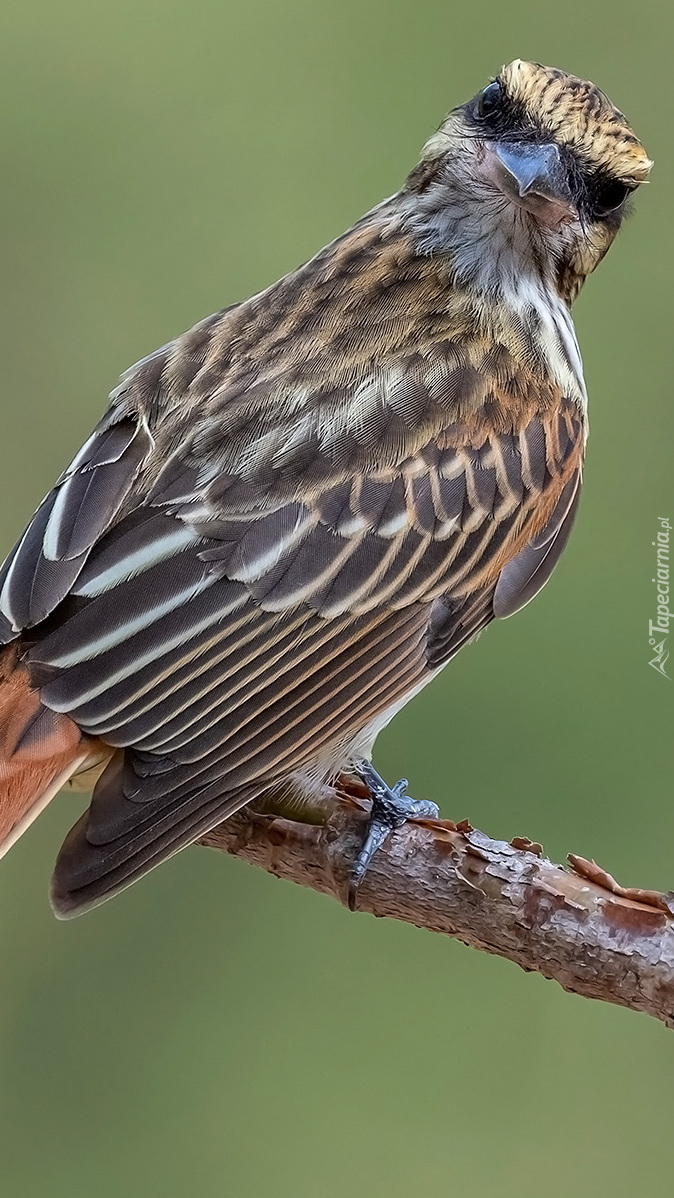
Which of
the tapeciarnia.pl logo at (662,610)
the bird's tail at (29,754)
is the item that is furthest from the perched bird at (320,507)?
the tapeciarnia.pl logo at (662,610)

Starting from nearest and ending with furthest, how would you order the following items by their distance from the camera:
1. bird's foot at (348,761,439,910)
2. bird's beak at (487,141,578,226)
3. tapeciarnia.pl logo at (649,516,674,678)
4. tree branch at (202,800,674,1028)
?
tree branch at (202,800,674,1028) < bird's foot at (348,761,439,910) < bird's beak at (487,141,578,226) < tapeciarnia.pl logo at (649,516,674,678)

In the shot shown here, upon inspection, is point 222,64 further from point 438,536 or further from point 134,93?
point 438,536

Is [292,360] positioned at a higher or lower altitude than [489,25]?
lower

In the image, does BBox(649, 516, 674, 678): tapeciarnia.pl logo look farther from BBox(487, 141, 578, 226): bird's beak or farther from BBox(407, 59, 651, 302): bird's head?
BBox(487, 141, 578, 226): bird's beak

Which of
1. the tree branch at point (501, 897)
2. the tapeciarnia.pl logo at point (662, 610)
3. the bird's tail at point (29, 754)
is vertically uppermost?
the tapeciarnia.pl logo at point (662, 610)

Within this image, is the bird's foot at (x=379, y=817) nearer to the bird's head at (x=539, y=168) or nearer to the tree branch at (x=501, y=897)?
the tree branch at (x=501, y=897)

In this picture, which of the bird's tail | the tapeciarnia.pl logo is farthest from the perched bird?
the tapeciarnia.pl logo

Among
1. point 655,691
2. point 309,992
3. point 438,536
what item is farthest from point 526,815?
point 438,536
